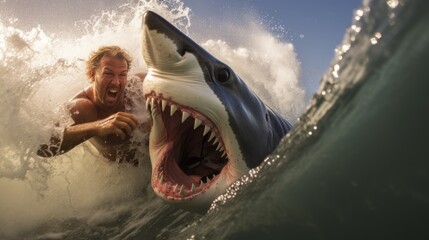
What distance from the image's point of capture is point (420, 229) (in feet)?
6.15

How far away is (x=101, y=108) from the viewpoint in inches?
167

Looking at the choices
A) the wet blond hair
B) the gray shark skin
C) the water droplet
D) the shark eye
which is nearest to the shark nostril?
the gray shark skin

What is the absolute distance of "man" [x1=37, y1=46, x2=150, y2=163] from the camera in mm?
3896

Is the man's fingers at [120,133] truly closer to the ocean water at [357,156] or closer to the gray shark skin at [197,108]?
the gray shark skin at [197,108]

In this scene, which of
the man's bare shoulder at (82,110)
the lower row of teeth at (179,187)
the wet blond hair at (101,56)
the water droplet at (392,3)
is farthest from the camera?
the wet blond hair at (101,56)

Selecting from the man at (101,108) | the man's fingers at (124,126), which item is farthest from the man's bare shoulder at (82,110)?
the man's fingers at (124,126)

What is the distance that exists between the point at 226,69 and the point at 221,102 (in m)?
0.26

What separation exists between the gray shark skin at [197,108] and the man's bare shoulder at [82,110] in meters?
1.09

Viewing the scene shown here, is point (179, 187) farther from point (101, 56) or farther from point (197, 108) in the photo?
point (101, 56)

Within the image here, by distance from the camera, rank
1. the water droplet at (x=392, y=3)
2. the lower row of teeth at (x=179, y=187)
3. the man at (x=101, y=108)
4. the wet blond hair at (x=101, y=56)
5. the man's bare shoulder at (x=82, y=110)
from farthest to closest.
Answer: the wet blond hair at (x=101, y=56), the man's bare shoulder at (x=82, y=110), the man at (x=101, y=108), the lower row of teeth at (x=179, y=187), the water droplet at (x=392, y=3)

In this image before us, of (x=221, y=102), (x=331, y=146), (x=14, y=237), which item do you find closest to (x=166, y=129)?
(x=221, y=102)

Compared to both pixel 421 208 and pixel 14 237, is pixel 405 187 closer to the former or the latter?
pixel 421 208

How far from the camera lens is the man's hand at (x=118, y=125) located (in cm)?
371

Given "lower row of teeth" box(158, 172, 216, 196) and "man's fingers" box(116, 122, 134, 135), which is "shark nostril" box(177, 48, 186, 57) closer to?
"lower row of teeth" box(158, 172, 216, 196)
